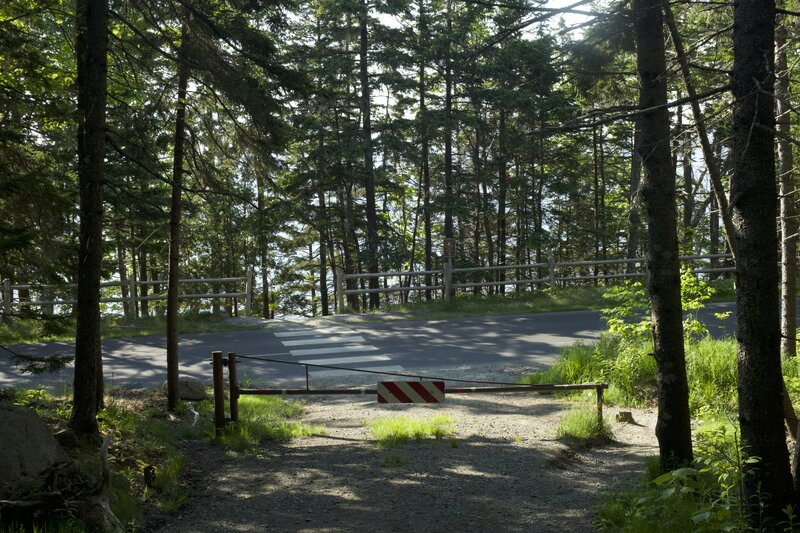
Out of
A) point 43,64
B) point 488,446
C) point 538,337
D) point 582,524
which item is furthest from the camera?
point 538,337

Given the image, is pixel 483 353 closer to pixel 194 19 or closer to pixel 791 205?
pixel 791 205

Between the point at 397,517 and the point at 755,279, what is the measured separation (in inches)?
145

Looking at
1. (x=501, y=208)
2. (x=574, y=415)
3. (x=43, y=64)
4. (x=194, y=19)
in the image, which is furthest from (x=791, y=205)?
(x=501, y=208)

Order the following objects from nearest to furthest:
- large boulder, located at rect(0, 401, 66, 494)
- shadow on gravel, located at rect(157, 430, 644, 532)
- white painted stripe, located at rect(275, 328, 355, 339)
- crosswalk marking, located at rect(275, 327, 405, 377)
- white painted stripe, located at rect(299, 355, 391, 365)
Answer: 1. large boulder, located at rect(0, 401, 66, 494)
2. shadow on gravel, located at rect(157, 430, 644, 532)
3. crosswalk marking, located at rect(275, 327, 405, 377)
4. white painted stripe, located at rect(299, 355, 391, 365)
5. white painted stripe, located at rect(275, 328, 355, 339)

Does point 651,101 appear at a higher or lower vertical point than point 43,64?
lower

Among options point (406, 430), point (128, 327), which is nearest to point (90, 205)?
point (406, 430)

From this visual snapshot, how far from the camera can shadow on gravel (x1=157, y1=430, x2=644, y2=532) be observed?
6.49 meters

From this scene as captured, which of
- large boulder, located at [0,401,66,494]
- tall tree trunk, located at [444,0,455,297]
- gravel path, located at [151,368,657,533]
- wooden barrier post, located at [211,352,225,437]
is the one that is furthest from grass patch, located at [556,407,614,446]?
tall tree trunk, located at [444,0,455,297]

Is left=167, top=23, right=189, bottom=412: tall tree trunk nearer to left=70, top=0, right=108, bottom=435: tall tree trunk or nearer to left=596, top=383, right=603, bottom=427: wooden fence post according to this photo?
left=70, top=0, right=108, bottom=435: tall tree trunk

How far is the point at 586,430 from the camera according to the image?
934cm

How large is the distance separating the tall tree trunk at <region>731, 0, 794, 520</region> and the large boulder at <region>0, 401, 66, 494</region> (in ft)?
18.6

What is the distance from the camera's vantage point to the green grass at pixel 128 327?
1627 cm

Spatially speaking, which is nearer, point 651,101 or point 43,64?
point 651,101

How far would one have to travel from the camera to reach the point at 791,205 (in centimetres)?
1056
